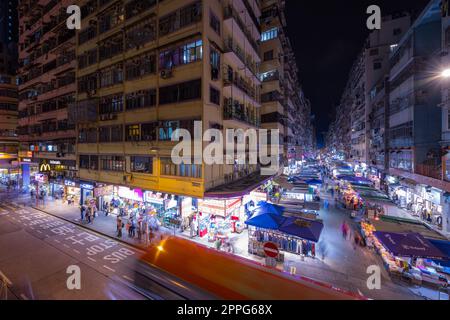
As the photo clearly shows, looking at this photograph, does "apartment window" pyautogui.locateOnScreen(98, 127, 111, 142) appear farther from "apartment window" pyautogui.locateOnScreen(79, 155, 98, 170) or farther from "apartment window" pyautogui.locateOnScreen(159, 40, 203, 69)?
"apartment window" pyautogui.locateOnScreen(159, 40, 203, 69)

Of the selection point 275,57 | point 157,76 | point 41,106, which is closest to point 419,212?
point 275,57

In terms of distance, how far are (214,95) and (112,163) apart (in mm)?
13898

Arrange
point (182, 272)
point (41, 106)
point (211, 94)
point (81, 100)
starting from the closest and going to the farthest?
1. point (182, 272)
2. point (211, 94)
3. point (81, 100)
4. point (41, 106)

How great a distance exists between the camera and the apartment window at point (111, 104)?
20.9 m

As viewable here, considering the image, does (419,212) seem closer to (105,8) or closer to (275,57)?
(275,57)

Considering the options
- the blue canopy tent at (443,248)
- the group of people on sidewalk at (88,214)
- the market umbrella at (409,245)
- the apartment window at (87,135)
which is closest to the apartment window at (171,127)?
the apartment window at (87,135)

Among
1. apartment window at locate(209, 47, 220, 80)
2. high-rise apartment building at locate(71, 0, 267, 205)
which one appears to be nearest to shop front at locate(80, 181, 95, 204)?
high-rise apartment building at locate(71, 0, 267, 205)

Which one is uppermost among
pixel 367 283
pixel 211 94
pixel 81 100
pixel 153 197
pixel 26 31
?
pixel 26 31

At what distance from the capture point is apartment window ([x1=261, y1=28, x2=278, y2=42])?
101 feet

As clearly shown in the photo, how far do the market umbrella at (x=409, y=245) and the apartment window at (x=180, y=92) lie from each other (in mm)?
15731

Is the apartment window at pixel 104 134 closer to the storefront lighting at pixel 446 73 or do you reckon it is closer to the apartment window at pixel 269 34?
the apartment window at pixel 269 34

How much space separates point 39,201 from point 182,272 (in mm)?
35418

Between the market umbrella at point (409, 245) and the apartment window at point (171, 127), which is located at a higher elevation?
the apartment window at point (171, 127)

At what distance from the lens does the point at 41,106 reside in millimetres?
33125
